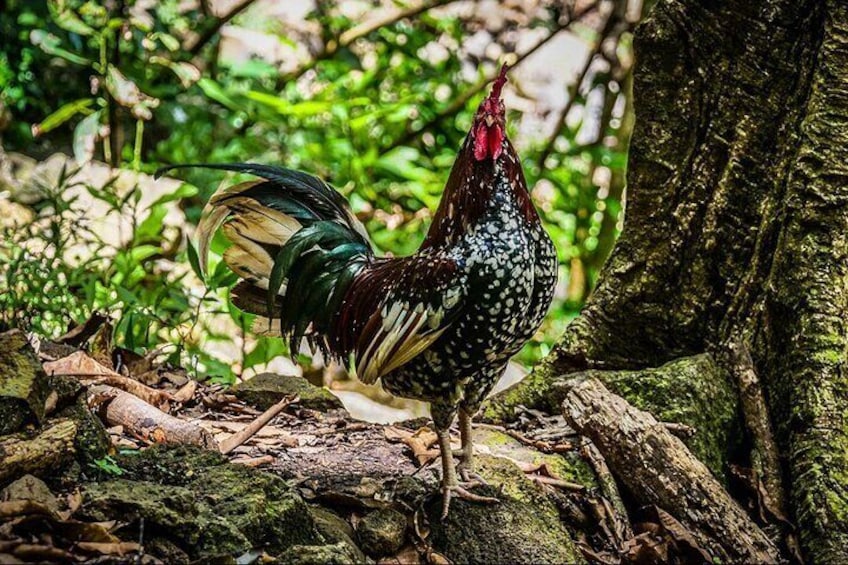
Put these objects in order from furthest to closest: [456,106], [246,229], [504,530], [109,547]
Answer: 1. [456,106]
2. [246,229]
3. [504,530]
4. [109,547]

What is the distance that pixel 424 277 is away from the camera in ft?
10.3

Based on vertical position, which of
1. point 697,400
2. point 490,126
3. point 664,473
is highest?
point 490,126

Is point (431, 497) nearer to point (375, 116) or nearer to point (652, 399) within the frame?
point (652, 399)

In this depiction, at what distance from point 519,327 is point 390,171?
516cm

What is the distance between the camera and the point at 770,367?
3693 mm

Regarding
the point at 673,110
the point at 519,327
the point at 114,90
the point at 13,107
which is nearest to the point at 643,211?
the point at 673,110

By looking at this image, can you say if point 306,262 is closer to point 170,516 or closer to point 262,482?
point 262,482

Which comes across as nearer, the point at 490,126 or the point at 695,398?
the point at 490,126

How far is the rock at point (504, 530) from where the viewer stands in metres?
3.05

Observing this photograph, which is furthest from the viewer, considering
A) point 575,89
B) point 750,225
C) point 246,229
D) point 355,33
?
point 355,33

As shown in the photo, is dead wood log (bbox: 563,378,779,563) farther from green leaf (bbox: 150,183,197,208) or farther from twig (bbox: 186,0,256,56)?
twig (bbox: 186,0,256,56)

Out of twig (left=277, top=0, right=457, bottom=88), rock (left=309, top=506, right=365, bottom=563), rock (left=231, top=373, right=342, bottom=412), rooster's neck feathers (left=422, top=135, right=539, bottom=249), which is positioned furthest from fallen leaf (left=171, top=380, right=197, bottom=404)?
twig (left=277, top=0, right=457, bottom=88)

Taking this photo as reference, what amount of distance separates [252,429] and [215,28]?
18.9 feet

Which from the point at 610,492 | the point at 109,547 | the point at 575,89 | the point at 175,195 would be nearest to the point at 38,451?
the point at 109,547
